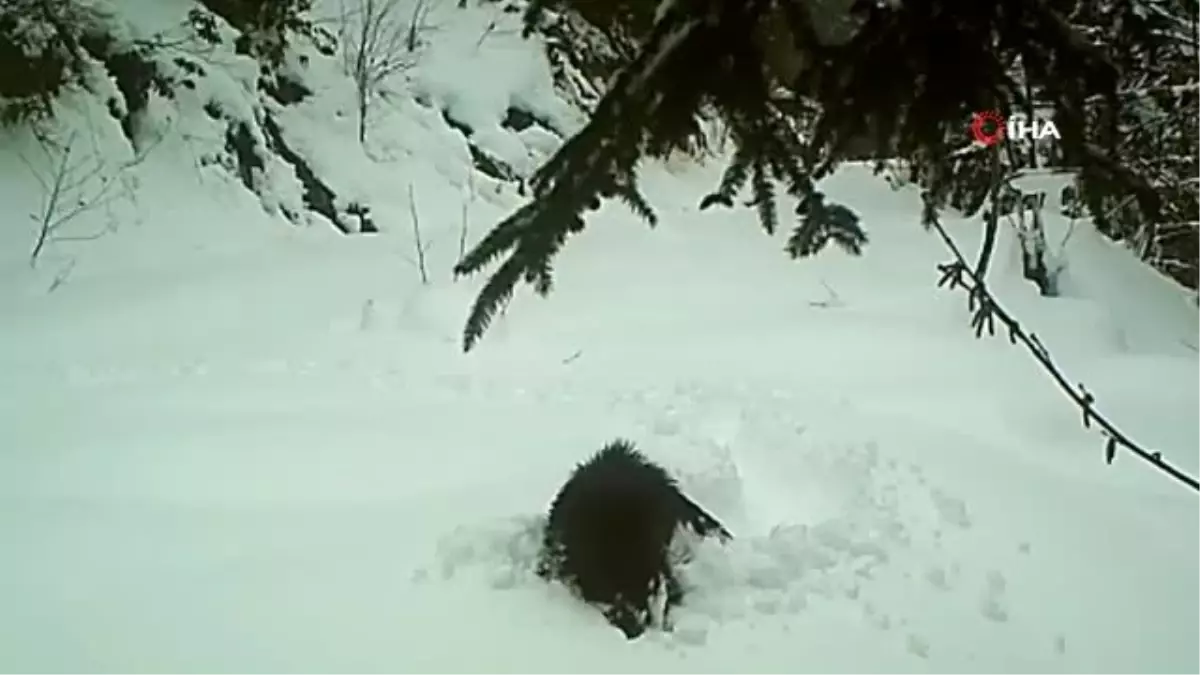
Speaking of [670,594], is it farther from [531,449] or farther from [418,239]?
[418,239]

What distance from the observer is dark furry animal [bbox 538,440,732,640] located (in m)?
3.35

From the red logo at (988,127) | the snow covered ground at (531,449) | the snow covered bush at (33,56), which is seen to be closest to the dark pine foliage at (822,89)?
the red logo at (988,127)

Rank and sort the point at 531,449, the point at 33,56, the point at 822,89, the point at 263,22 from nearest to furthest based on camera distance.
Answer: the point at 822,89
the point at 531,449
the point at 33,56
the point at 263,22

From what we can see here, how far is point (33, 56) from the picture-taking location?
23.7 feet

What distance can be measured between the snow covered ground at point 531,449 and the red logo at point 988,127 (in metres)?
1.94

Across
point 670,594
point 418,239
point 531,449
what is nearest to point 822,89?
point 670,594

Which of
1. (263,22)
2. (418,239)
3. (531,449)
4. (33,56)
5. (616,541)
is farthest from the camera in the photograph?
(263,22)

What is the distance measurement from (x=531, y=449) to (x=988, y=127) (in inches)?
126

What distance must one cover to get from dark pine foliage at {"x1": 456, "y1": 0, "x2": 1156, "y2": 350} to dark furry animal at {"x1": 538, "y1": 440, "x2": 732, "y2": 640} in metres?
1.90

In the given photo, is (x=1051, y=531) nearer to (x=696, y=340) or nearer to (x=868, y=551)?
(x=868, y=551)

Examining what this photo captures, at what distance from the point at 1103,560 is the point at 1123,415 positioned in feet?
5.47

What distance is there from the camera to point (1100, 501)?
4.47 meters

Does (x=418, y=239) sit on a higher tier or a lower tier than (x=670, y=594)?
higher

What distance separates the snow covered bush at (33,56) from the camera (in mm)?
7067
